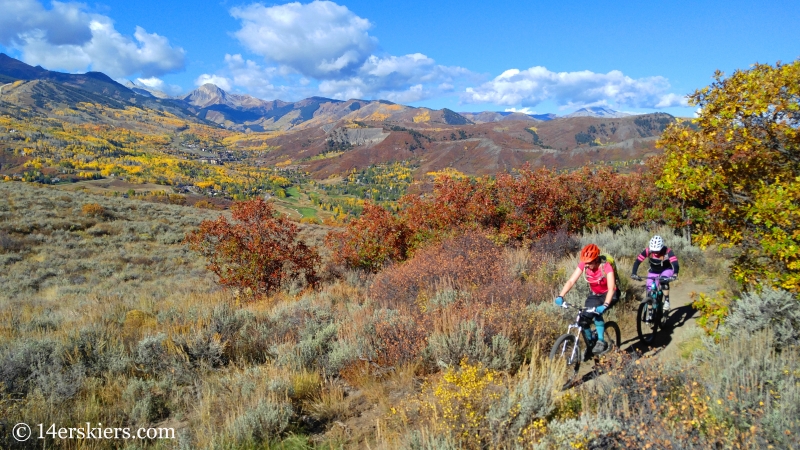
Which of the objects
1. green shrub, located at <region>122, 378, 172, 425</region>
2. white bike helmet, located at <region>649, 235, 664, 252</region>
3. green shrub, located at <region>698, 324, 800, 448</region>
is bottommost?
green shrub, located at <region>122, 378, 172, 425</region>

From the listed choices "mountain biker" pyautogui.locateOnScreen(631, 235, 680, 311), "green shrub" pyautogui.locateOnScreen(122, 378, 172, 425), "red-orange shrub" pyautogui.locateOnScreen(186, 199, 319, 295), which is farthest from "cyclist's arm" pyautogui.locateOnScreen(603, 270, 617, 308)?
"red-orange shrub" pyautogui.locateOnScreen(186, 199, 319, 295)

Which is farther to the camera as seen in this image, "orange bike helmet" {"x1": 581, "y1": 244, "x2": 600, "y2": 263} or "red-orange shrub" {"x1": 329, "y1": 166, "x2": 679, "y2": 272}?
"red-orange shrub" {"x1": 329, "y1": 166, "x2": 679, "y2": 272}

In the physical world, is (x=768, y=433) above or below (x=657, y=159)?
below

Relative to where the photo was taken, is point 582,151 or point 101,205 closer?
point 101,205

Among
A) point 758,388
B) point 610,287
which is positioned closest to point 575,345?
point 610,287

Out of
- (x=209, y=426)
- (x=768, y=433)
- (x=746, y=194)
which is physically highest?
(x=746, y=194)

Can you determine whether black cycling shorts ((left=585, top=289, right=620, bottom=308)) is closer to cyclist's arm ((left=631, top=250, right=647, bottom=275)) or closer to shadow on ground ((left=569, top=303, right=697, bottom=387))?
shadow on ground ((left=569, top=303, right=697, bottom=387))

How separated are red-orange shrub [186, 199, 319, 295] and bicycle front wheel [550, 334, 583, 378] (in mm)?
7549

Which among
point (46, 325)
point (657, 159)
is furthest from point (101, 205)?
point (657, 159)

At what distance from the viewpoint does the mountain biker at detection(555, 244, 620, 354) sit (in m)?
4.94

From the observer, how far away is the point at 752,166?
4.06 meters

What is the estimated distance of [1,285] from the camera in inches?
537

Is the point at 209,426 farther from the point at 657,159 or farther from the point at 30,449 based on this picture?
the point at 657,159

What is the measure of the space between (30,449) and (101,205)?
3035 cm
